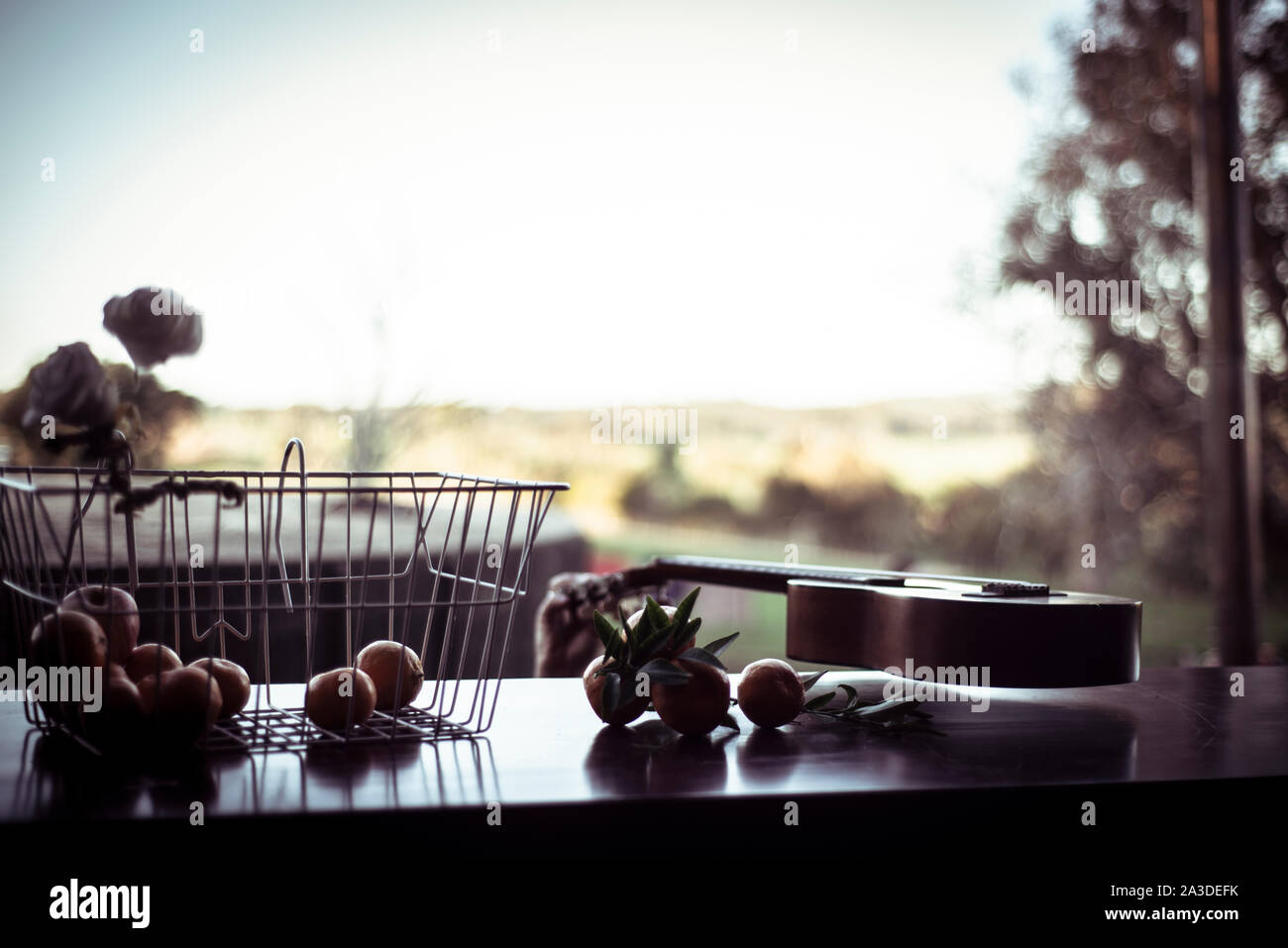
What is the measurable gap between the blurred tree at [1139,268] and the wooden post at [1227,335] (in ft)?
5.73

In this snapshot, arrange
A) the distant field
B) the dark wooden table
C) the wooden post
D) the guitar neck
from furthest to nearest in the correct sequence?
the distant field → the wooden post → the guitar neck → the dark wooden table

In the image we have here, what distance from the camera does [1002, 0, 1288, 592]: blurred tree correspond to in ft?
14.4

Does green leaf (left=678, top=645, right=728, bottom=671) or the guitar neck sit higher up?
the guitar neck

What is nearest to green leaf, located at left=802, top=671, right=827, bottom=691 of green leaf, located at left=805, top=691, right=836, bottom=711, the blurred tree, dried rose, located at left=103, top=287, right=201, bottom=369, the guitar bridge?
green leaf, located at left=805, top=691, right=836, bottom=711

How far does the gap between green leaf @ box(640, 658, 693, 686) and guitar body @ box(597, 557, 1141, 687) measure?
0.34m

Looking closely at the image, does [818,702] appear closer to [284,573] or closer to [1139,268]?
[284,573]

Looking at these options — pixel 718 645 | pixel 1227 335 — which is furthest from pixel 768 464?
pixel 718 645

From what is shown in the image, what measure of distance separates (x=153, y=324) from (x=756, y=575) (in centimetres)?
98

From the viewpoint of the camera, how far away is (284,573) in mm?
1044

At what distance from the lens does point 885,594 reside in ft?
4.02

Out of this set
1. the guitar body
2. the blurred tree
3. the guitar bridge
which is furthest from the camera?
the blurred tree

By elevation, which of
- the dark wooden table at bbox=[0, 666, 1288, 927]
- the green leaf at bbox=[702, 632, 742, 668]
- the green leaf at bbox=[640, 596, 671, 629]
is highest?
the green leaf at bbox=[640, 596, 671, 629]

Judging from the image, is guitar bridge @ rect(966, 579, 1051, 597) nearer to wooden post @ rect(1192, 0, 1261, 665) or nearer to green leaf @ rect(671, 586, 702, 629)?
green leaf @ rect(671, 586, 702, 629)
